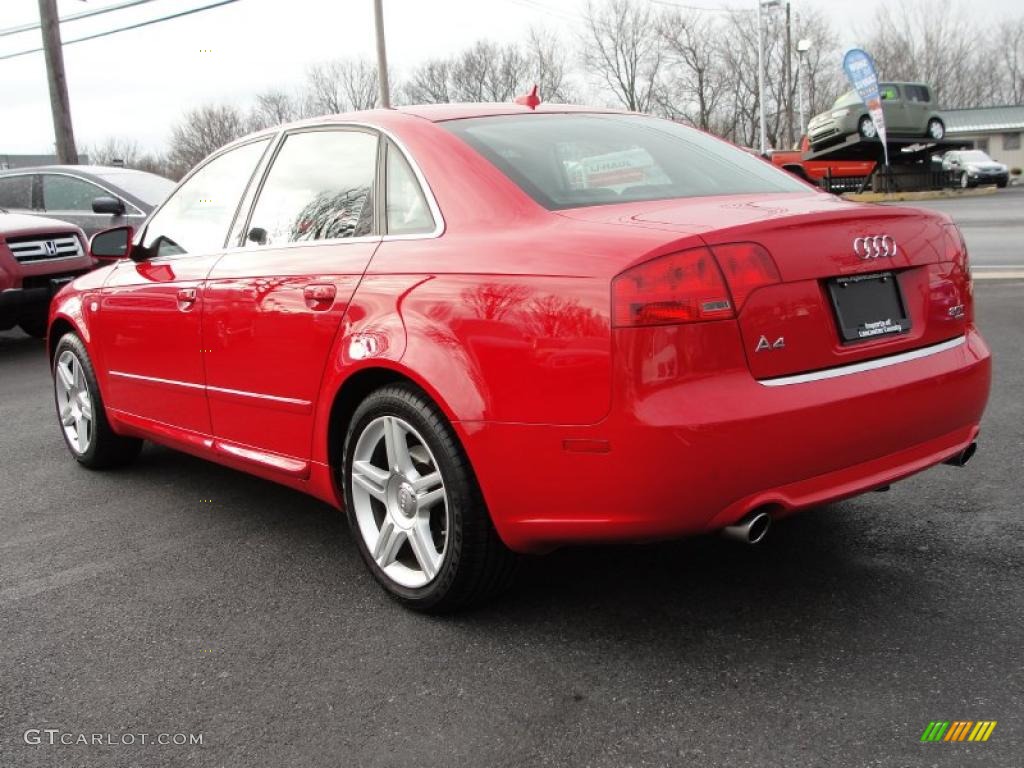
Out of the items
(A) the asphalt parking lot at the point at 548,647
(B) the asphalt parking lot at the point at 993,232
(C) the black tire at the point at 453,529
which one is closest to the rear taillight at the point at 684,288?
(C) the black tire at the point at 453,529

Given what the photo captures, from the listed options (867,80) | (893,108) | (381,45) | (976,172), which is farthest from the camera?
(976,172)

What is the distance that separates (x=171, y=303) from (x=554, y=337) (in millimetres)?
2208

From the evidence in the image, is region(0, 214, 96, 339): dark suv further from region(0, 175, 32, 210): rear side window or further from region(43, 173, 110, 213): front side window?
region(0, 175, 32, 210): rear side window

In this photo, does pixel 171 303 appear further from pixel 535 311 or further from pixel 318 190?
pixel 535 311

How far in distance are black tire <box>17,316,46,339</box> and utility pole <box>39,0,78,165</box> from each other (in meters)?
8.15

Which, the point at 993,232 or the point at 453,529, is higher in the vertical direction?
Answer: the point at 453,529

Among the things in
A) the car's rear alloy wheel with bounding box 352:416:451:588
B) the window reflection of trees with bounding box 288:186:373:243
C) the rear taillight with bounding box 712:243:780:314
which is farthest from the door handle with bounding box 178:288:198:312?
the rear taillight with bounding box 712:243:780:314

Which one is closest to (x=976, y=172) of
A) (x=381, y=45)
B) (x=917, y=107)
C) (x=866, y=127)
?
(x=917, y=107)

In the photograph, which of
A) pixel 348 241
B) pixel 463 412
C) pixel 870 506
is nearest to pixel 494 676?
pixel 463 412

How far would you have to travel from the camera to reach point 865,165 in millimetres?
36062

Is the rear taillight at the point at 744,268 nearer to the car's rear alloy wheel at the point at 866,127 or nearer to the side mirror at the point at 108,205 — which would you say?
the side mirror at the point at 108,205

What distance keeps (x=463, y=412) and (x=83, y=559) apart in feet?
6.46

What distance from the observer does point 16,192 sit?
1201 centimetres

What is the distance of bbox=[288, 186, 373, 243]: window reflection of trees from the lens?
11.3ft
